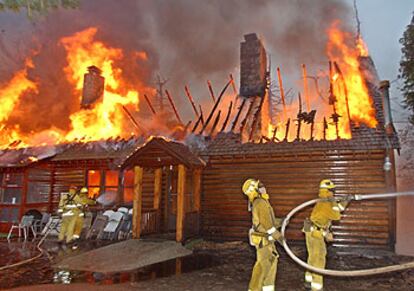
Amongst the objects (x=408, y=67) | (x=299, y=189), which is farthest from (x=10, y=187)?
(x=408, y=67)

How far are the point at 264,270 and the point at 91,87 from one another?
17.6 m

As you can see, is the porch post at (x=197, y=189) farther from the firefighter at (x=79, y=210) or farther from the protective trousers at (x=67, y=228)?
the protective trousers at (x=67, y=228)

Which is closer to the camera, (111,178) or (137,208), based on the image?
(137,208)

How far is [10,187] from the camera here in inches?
581

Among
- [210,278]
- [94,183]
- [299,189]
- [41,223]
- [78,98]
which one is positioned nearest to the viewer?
[210,278]

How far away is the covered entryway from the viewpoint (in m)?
10.8

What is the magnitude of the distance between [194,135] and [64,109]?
53.9 ft

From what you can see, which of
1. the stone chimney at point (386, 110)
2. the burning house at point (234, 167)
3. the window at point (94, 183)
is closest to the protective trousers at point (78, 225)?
the burning house at point (234, 167)

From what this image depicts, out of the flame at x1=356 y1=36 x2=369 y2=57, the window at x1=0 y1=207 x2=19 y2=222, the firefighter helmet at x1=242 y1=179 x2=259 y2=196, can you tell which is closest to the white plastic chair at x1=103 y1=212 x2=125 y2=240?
the window at x1=0 y1=207 x2=19 y2=222

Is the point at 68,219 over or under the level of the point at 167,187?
under

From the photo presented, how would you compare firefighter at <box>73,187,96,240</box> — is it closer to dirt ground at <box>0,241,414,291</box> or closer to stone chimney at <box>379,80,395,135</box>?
dirt ground at <box>0,241,414,291</box>

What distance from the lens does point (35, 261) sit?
29.6 ft

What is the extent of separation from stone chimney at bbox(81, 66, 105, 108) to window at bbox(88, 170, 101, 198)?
20.0 ft

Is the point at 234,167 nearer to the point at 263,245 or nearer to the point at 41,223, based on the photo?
the point at 263,245
